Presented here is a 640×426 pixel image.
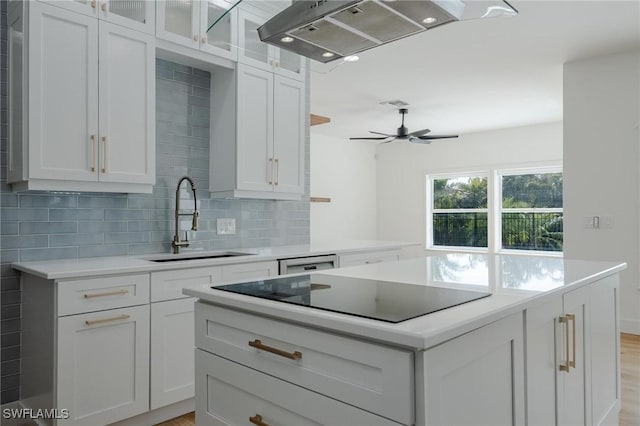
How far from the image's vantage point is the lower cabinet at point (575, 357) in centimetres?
141

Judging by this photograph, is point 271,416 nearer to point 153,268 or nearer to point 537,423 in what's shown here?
point 537,423

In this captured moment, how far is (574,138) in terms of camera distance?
4465 millimetres

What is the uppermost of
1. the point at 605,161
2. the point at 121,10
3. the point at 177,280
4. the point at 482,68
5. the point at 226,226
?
the point at 482,68

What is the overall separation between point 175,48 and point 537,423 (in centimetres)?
273

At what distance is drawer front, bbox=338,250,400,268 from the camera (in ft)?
11.3

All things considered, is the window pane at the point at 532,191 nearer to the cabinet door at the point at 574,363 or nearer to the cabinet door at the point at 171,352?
the cabinet door at the point at 574,363

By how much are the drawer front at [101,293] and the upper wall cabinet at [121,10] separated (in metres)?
1.42

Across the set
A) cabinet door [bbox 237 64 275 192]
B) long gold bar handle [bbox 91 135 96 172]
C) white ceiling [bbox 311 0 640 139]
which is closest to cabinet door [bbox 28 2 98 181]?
long gold bar handle [bbox 91 135 96 172]

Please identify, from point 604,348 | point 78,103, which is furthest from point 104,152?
point 604,348

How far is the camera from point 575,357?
170 cm

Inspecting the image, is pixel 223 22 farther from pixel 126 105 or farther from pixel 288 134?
pixel 288 134

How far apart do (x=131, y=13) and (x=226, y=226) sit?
61.6 inches

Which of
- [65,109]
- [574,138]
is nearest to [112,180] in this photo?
[65,109]

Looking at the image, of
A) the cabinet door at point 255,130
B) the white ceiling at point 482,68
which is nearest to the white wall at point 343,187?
the white ceiling at point 482,68
